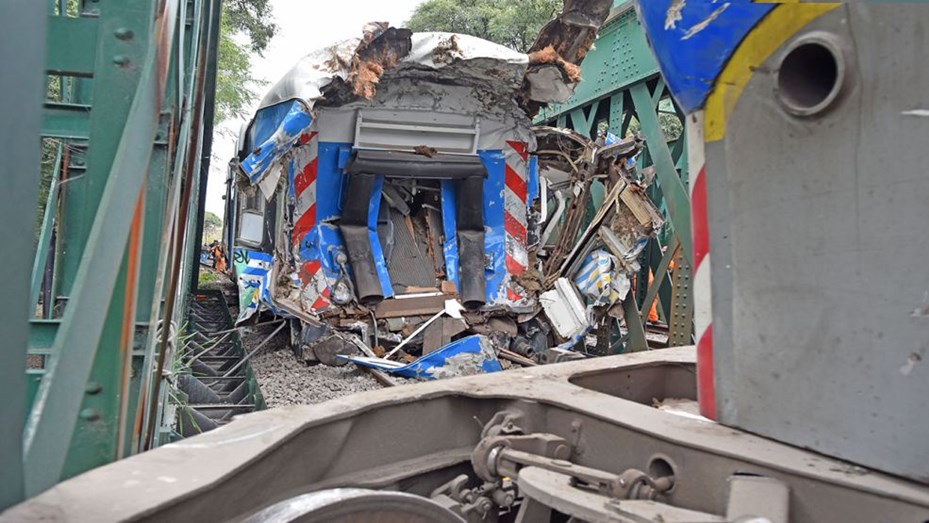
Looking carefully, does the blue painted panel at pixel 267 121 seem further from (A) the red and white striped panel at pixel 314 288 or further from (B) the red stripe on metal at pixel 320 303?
(B) the red stripe on metal at pixel 320 303

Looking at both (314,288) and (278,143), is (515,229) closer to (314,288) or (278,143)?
(314,288)

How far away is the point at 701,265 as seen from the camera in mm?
1692

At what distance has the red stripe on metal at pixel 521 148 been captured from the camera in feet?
24.9

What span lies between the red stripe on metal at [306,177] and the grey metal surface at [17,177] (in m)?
5.80

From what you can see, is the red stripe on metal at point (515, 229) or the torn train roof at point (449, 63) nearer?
the torn train roof at point (449, 63)

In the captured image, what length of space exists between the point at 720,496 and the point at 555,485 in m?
0.36

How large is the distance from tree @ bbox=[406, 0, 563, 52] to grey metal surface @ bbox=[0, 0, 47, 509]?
18098 mm

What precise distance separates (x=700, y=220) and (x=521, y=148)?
611 centimetres

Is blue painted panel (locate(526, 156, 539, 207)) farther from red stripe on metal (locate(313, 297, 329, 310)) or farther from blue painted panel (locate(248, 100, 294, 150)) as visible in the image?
blue painted panel (locate(248, 100, 294, 150))

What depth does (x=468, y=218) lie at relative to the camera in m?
7.44

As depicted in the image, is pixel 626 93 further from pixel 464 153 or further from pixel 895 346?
pixel 895 346

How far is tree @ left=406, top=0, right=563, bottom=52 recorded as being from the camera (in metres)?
19.7

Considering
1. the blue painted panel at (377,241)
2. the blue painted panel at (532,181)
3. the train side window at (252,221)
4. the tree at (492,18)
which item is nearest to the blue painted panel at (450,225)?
the blue painted panel at (377,241)

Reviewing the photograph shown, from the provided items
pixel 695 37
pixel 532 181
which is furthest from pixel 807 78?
pixel 532 181
